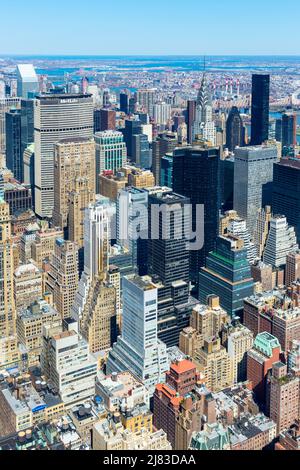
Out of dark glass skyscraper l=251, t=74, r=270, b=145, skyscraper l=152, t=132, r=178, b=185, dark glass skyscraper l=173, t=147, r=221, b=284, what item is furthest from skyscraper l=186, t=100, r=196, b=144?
dark glass skyscraper l=173, t=147, r=221, b=284

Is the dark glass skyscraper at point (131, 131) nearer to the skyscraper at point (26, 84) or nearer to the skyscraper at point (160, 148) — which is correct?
the skyscraper at point (160, 148)

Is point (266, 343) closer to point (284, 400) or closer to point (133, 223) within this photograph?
point (284, 400)

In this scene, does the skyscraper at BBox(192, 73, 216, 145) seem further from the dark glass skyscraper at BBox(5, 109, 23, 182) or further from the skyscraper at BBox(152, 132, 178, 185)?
the dark glass skyscraper at BBox(5, 109, 23, 182)

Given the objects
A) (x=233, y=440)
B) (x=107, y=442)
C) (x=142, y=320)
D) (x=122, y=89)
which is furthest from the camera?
(x=122, y=89)

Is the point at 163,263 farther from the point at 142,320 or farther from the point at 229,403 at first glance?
the point at 229,403

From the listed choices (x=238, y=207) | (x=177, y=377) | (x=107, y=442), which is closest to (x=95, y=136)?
(x=238, y=207)

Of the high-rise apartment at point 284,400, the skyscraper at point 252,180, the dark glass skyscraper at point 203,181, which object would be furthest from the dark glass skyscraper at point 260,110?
the high-rise apartment at point 284,400

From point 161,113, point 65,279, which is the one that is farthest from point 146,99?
point 65,279
